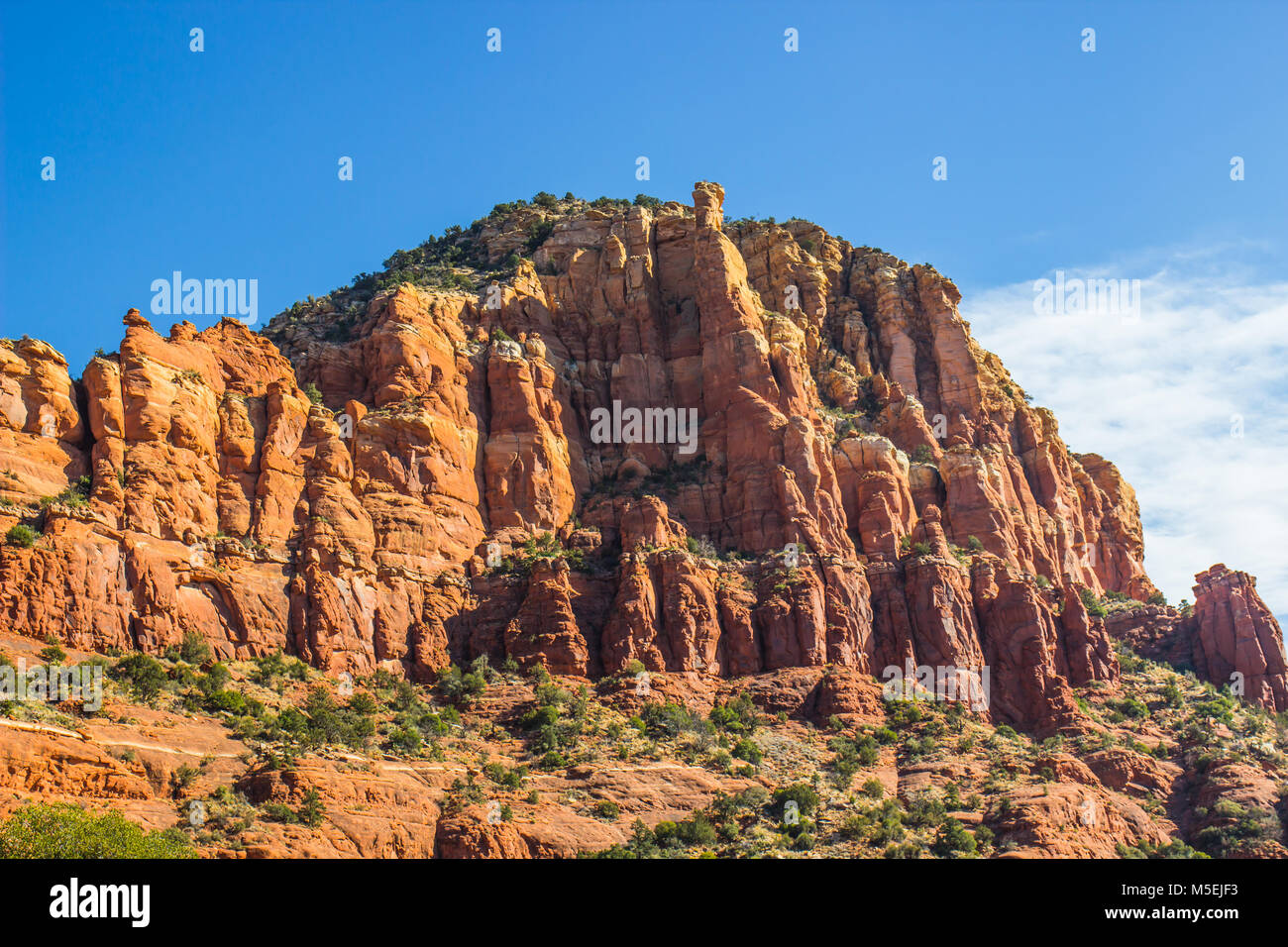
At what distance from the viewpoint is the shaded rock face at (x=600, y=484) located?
6156 cm

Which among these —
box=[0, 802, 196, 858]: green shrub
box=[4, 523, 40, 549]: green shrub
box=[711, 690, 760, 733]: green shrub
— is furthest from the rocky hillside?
box=[0, 802, 196, 858]: green shrub

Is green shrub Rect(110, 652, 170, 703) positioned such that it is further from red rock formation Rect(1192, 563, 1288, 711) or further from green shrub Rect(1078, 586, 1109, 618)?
red rock formation Rect(1192, 563, 1288, 711)

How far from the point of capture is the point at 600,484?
8288 centimetres

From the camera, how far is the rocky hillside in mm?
59250

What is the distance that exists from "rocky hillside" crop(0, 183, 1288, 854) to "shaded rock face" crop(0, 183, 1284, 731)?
221 millimetres

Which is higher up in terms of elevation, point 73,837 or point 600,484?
point 600,484

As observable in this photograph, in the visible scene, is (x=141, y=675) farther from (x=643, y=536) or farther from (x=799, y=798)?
(x=643, y=536)

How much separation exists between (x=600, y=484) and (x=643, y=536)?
31.0ft

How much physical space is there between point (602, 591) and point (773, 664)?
34.1 ft

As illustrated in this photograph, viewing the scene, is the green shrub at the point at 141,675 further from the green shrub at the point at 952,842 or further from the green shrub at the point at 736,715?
the green shrub at the point at 952,842

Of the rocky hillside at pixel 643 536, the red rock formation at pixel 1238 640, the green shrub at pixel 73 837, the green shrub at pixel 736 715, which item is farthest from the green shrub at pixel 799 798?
the red rock formation at pixel 1238 640

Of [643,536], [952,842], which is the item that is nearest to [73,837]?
[952,842]
